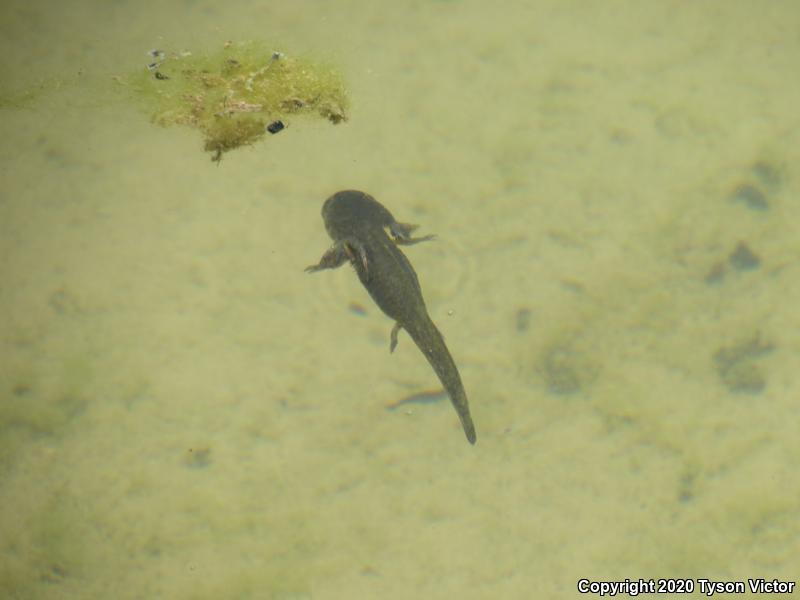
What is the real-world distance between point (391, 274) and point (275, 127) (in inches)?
97.2

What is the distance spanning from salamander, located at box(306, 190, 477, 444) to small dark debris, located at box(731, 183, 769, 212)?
10.6ft

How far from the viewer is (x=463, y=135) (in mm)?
6656

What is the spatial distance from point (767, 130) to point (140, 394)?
683 centimetres

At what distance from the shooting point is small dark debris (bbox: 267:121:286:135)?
6590mm

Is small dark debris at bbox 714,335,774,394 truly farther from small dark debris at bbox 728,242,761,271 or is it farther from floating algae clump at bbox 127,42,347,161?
floating algae clump at bbox 127,42,347,161

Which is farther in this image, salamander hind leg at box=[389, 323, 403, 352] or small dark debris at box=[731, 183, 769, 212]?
small dark debris at box=[731, 183, 769, 212]

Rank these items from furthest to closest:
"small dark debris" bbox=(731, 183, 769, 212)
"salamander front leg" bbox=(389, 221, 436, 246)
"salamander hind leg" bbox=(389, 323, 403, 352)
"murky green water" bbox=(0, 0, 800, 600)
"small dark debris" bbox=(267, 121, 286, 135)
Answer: "small dark debris" bbox=(267, 121, 286, 135), "small dark debris" bbox=(731, 183, 769, 212), "salamander front leg" bbox=(389, 221, 436, 246), "salamander hind leg" bbox=(389, 323, 403, 352), "murky green water" bbox=(0, 0, 800, 600)

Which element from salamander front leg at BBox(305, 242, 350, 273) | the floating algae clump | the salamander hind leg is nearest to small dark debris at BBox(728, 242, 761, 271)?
the salamander hind leg

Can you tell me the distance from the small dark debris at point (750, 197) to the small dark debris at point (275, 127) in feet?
15.5

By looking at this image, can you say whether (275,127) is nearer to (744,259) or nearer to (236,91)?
(236,91)

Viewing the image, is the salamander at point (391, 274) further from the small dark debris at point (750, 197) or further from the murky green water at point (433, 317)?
the small dark debris at point (750, 197)

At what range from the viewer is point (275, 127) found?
6.59 meters

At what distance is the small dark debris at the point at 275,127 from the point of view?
659 centimetres

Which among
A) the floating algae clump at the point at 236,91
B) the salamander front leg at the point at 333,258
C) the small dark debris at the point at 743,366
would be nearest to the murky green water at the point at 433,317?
the small dark debris at the point at 743,366
